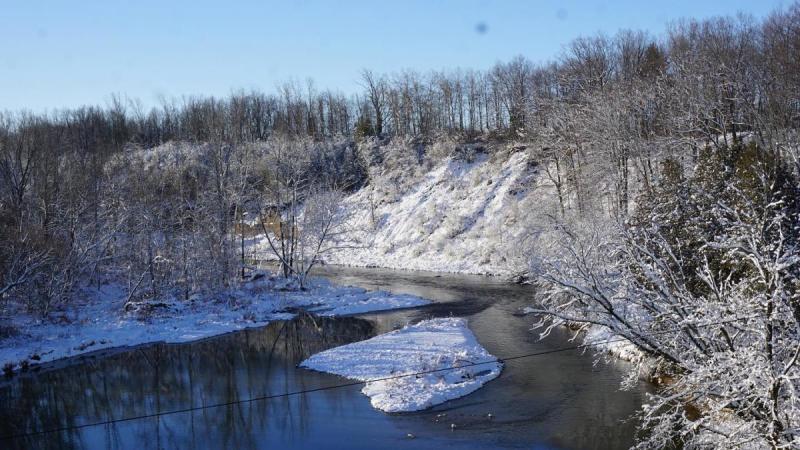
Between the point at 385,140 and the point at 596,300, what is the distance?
199 ft

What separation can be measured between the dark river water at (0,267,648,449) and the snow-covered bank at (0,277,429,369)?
1303mm

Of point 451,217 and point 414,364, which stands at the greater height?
point 451,217

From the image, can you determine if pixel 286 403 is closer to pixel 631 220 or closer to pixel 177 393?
pixel 177 393

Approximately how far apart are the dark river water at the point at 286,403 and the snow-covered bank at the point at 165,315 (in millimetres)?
1303

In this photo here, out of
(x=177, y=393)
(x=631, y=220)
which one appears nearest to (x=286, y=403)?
(x=177, y=393)

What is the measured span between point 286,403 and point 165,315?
44.9 feet

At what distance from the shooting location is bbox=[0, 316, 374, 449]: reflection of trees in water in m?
14.9

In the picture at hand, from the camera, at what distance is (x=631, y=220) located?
1744 cm

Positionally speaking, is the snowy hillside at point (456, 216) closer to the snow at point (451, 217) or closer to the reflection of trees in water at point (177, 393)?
the snow at point (451, 217)

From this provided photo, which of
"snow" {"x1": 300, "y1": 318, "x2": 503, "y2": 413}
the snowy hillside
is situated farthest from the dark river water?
the snowy hillside

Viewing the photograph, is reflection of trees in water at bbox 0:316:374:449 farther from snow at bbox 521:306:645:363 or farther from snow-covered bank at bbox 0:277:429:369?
snow at bbox 521:306:645:363

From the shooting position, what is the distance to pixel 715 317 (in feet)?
29.5

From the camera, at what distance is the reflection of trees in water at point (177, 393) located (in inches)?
586

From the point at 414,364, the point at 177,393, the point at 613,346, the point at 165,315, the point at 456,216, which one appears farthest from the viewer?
the point at 456,216
